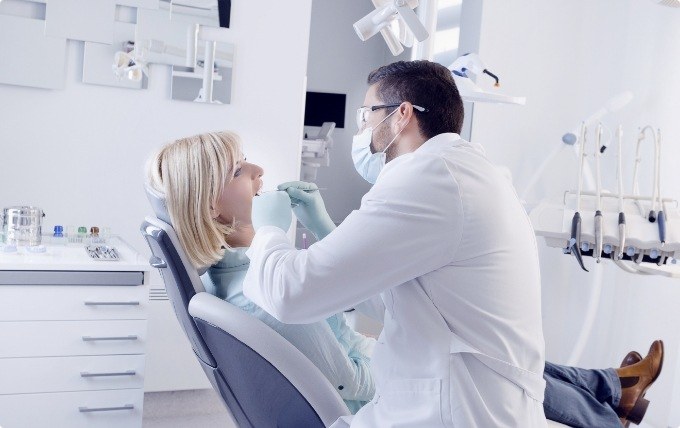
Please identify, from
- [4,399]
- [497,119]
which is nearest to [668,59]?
[497,119]

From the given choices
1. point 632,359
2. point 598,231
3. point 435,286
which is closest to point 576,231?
point 598,231

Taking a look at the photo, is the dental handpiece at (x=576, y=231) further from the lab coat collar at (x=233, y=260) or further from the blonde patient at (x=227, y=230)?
the lab coat collar at (x=233, y=260)

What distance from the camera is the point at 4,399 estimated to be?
7.38 ft

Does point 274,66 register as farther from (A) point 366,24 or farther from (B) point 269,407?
(B) point 269,407

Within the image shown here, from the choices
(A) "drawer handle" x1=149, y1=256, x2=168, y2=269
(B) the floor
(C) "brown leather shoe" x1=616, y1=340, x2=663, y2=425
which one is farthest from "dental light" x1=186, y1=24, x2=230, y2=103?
(C) "brown leather shoe" x1=616, y1=340, x2=663, y2=425

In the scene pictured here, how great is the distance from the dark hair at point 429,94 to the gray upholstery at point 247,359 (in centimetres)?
50

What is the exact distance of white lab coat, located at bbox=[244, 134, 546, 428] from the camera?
3.93 ft

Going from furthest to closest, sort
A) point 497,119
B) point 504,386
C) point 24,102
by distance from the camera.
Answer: point 497,119 < point 24,102 < point 504,386

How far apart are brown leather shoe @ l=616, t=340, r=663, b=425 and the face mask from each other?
0.93 m

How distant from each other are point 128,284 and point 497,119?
200 cm

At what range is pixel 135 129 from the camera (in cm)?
302

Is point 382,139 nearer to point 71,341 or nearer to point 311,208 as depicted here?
point 311,208

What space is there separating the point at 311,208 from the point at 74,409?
117 cm

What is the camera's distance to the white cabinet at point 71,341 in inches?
88.6
